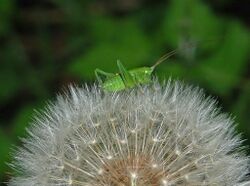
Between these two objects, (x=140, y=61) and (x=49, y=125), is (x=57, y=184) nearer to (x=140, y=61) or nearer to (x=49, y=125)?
(x=49, y=125)

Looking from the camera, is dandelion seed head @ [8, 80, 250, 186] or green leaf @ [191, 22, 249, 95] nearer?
dandelion seed head @ [8, 80, 250, 186]

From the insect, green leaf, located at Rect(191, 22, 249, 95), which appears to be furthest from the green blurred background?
the insect

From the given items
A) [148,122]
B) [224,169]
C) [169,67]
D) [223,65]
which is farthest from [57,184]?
[223,65]

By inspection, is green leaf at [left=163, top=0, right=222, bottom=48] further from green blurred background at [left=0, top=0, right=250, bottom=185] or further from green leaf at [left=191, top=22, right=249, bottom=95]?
green leaf at [left=191, top=22, right=249, bottom=95]

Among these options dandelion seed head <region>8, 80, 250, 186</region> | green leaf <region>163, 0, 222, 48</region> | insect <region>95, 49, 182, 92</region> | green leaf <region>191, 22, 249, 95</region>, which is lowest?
dandelion seed head <region>8, 80, 250, 186</region>

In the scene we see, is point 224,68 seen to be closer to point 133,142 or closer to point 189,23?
point 189,23

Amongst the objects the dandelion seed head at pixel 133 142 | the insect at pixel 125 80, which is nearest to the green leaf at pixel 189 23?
the insect at pixel 125 80

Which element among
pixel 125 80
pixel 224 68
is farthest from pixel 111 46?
pixel 125 80
